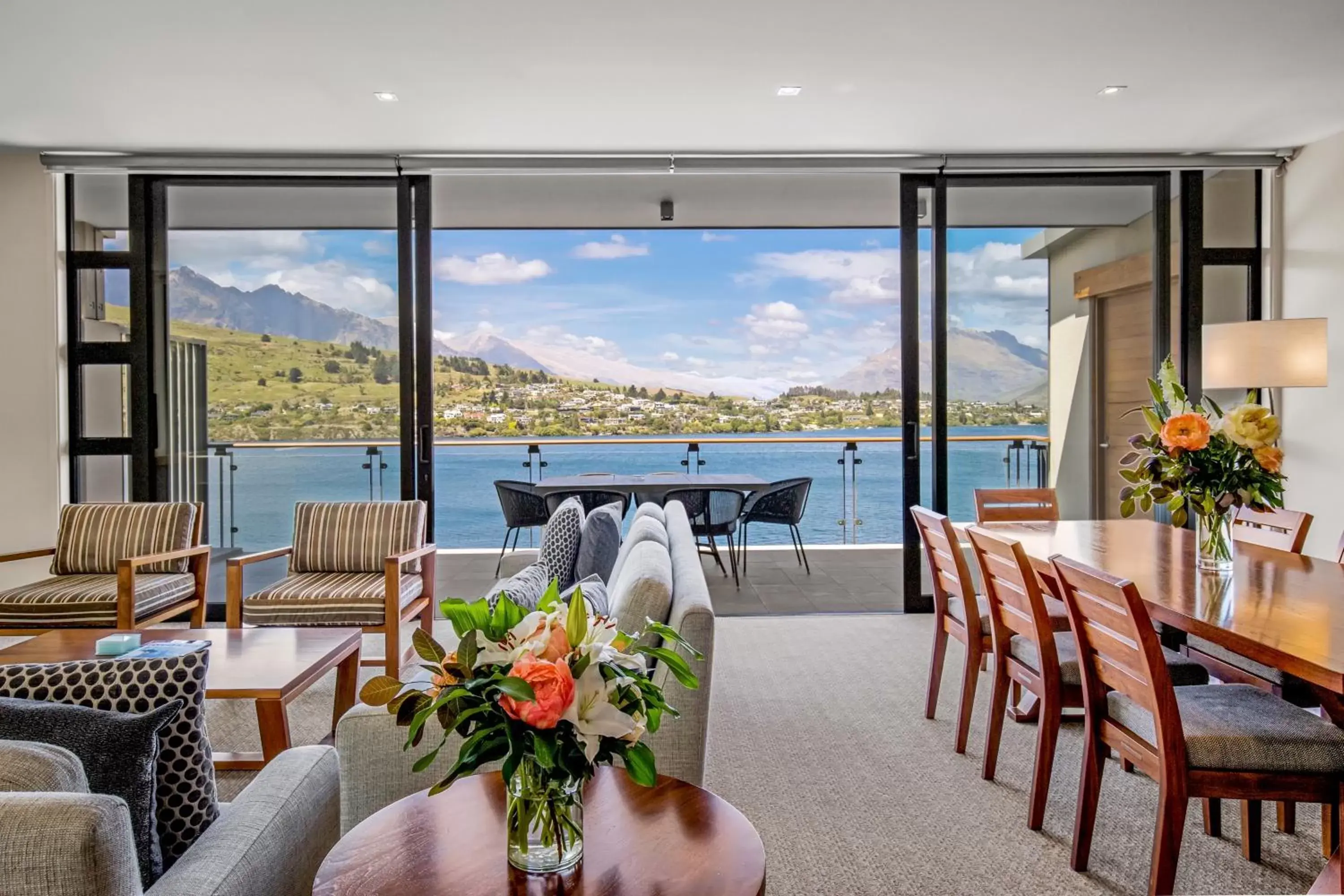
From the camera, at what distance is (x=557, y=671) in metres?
1.14

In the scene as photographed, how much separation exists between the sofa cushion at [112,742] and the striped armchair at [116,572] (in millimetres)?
2792

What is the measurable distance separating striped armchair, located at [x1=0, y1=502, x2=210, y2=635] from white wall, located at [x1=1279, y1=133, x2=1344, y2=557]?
578cm

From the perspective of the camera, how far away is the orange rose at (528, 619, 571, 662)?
46.4 inches

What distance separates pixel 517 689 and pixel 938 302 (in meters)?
4.40

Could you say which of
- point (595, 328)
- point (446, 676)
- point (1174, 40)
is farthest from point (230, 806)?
point (595, 328)

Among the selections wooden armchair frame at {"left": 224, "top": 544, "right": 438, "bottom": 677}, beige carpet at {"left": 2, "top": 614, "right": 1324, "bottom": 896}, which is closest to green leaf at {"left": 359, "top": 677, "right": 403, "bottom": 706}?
beige carpet at {"left": 2, "top": 614, "right": 1324, "bottom": 896}

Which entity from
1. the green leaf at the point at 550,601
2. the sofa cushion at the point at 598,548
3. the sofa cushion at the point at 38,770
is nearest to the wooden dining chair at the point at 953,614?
the sofa cushion at the point at 598,548

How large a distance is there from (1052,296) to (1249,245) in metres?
1.10

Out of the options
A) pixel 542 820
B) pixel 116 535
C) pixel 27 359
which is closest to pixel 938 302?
pixel 542 820

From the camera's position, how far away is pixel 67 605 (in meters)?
3.70

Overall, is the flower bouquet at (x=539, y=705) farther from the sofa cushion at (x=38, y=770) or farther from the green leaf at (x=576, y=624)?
the sofa cushion at (x=38, y=770)

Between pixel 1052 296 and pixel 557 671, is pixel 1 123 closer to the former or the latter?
pixel 557 671

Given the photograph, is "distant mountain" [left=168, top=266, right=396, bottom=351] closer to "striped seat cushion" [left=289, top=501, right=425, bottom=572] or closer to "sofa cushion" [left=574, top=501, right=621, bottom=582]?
"striped seat cushion" [left=289, top=501, right=425, bottom=572]

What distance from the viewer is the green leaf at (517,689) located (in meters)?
1.11
